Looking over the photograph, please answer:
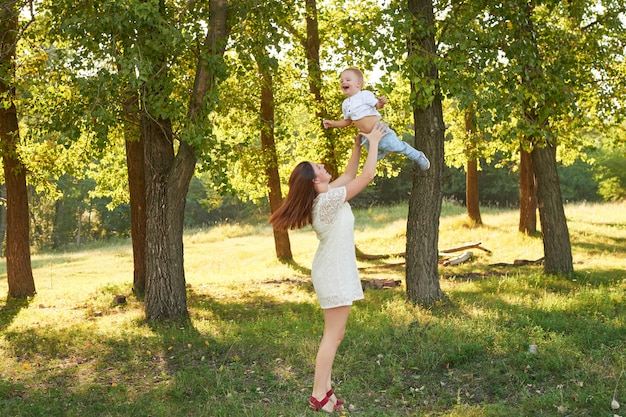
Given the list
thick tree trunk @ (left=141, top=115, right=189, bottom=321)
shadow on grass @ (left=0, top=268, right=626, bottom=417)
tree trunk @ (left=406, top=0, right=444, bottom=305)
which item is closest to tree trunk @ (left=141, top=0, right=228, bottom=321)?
thick tree trunk @ (left=141, top=115, right=189, bottom=321)

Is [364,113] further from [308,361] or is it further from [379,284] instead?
[379,284]

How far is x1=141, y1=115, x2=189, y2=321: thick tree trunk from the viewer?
474 inches

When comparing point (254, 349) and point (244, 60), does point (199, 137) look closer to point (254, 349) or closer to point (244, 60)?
point (244, 60)

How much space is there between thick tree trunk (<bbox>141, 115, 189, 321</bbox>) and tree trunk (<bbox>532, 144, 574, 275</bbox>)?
806 cm

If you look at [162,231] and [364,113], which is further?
[162,231]

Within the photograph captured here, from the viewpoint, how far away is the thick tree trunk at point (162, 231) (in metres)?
12.0

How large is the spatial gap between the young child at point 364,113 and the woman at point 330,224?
0.18 meters

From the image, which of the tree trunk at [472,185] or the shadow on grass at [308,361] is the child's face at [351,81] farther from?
the tree trunk at [472,185]

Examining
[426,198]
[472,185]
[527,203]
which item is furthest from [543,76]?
[472,185]

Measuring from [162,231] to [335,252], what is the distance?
257 inches

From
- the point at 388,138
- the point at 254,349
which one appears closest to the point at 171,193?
the point at 254,349

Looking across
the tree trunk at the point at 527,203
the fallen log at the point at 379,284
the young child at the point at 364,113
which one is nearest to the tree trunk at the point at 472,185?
the tree trunk at the point at 527,203

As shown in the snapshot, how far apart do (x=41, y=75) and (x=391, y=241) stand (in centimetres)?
1727

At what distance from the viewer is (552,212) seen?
14.8 metres
